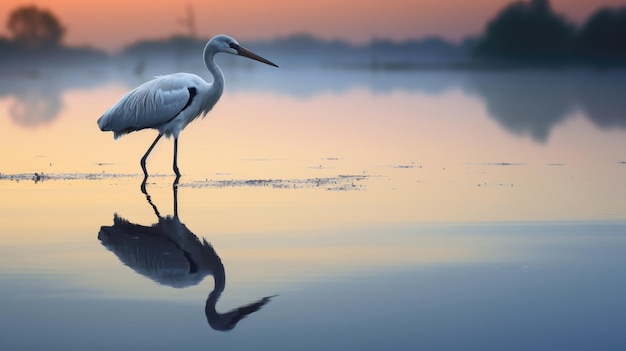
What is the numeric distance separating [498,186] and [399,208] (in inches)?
82.2

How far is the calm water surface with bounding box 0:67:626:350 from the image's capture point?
618 centimetres

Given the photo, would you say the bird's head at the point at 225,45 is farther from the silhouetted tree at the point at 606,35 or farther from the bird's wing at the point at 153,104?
the silhouetted tree at the point at 606,35

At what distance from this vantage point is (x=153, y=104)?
557 inches

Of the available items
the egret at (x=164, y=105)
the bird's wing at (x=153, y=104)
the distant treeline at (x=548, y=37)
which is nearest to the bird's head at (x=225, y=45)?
the egret at (x=164, y=105)

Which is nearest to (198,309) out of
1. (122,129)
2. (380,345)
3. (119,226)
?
(380,345)

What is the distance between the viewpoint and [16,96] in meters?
38.8

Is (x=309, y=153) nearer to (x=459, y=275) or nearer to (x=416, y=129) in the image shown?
(x=416, y=129)

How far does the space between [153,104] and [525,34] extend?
84.5 m

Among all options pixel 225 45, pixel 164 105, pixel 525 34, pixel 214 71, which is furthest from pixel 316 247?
pixel 525 34

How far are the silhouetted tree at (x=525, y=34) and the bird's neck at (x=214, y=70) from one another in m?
79.2

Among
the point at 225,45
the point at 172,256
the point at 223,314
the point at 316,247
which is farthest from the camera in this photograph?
the point at 225,45

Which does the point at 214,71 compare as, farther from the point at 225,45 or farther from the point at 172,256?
the point at 172,256

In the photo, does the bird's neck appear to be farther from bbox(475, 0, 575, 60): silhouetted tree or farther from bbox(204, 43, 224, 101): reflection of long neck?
bbox(475, 0, 575, 60): silhouetted tree

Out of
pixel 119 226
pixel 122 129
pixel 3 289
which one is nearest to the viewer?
pixel 3 289
